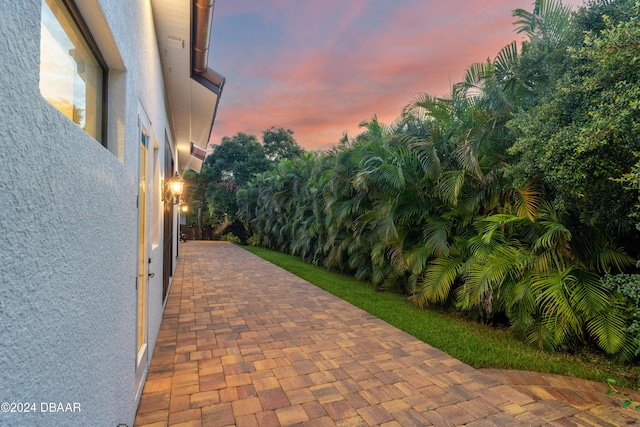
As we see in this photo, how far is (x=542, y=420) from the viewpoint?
9.59ft

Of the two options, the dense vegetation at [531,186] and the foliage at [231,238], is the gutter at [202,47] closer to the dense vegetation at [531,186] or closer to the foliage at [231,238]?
the dense vegetation at [531,186]

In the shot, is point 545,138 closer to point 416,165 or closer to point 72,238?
point 416,165

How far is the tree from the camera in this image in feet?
95.1

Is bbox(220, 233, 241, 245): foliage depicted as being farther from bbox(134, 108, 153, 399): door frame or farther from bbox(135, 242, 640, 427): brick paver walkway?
bbox(134, 108, 153, 399): door frame

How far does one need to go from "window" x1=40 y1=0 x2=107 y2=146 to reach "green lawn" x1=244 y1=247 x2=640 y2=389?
→ 15.3 feet

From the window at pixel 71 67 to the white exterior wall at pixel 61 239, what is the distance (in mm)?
94

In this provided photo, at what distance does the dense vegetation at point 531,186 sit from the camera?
3273mm

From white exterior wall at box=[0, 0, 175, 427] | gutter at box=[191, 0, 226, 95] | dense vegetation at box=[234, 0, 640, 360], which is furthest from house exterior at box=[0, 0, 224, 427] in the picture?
dense vegetation at box=[234, 0, 640, 360]

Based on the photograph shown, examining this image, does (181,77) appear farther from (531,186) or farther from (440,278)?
(531,186)

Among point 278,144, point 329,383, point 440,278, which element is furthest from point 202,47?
point 278,144

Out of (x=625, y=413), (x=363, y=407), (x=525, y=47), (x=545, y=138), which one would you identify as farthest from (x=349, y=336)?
(x=525, y=47)

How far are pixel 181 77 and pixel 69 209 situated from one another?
17.2 ft

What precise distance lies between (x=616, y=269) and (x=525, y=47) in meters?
3.49

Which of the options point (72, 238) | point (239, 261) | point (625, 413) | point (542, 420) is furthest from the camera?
point (239, 261)
